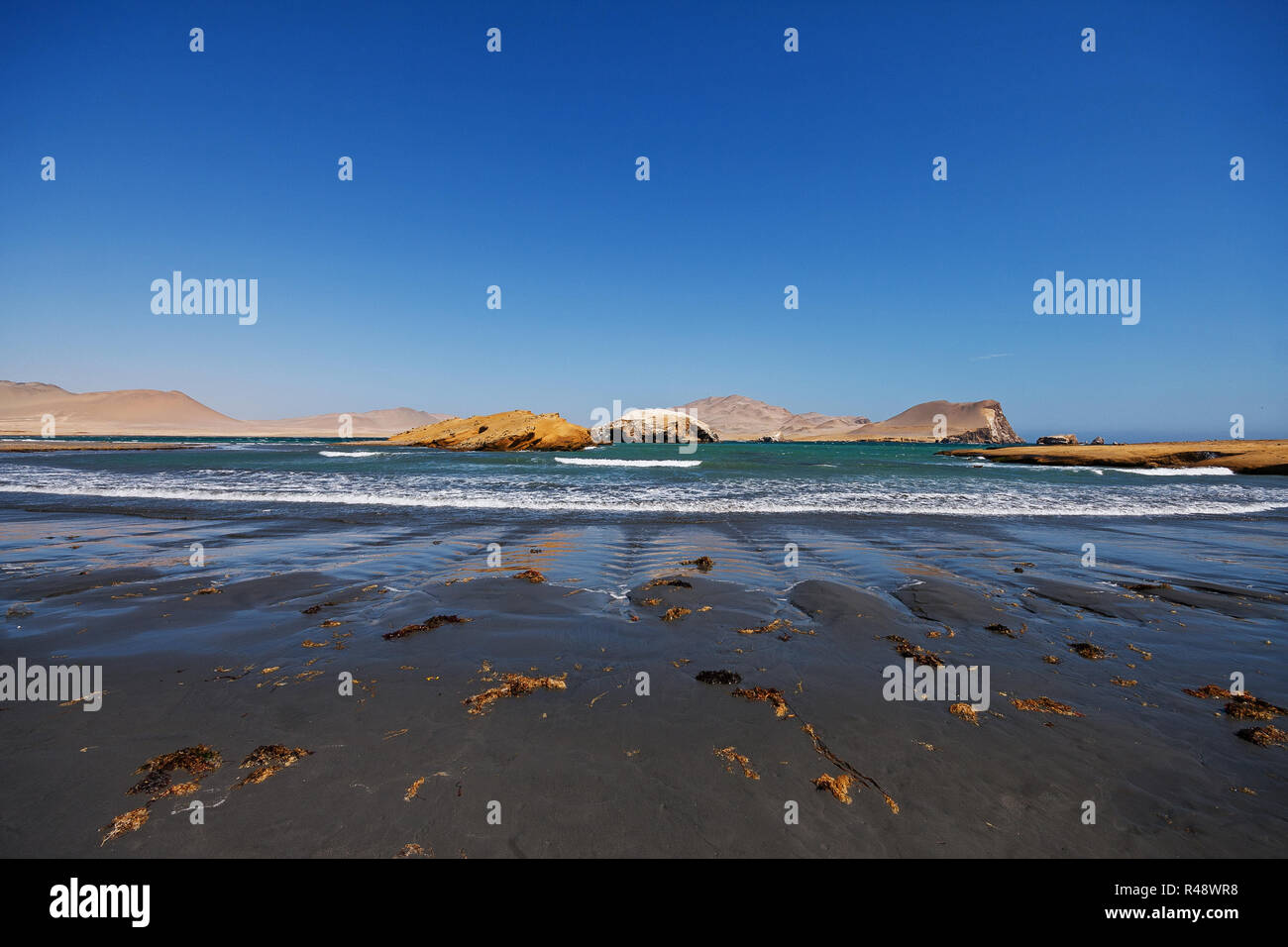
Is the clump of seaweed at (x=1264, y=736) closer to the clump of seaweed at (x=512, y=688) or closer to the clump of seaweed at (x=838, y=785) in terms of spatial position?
the clump of seaweed at (x=838, y=785)

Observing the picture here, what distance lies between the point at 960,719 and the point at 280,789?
5492 millimetres

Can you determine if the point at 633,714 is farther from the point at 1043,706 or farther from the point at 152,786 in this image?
the point at 1043,706

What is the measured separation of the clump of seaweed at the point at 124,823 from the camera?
117 inches

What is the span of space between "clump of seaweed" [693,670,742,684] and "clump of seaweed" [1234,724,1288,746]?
424 cm

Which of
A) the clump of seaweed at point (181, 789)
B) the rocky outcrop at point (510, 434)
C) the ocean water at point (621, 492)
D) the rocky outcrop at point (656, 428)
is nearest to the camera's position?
the clump of seaweed at point (181, 789)

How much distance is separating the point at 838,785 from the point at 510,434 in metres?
64.1

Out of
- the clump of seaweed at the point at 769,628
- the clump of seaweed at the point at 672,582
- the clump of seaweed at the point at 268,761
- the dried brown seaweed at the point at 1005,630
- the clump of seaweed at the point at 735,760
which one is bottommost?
the dried brown seaweed at the point at 1005,630

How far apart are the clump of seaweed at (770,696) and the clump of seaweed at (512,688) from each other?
5.91 ft

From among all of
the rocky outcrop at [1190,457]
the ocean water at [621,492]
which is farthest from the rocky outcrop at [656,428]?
the ocean water at [621,492]

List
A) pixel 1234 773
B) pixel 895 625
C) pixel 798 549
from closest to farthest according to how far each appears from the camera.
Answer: pixel 1234 773 → pixel 895 625 → pixel 798 549
